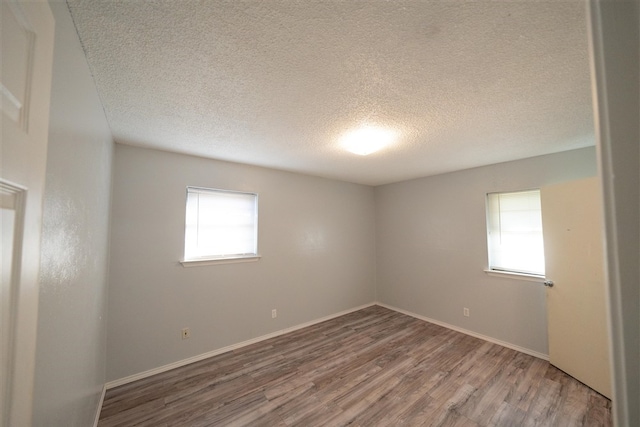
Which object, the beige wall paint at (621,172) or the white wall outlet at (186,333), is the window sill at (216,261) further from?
the beige wall paint at (621,172)

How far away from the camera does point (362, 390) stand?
2.12m

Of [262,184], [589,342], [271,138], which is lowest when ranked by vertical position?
[589,342]

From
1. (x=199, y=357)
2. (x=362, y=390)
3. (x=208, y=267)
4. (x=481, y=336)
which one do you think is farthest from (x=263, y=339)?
(x=481, y=336)

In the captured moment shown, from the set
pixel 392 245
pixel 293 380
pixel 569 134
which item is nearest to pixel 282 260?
pixel 293 380

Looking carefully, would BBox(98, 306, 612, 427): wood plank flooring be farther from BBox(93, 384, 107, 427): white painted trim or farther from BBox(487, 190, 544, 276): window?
BBox(487, 190, 544, 276): window

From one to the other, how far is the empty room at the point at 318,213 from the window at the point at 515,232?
0.09 feet

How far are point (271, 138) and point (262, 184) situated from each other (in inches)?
43.2

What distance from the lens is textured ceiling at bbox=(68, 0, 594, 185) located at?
98 cm

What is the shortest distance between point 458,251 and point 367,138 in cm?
236

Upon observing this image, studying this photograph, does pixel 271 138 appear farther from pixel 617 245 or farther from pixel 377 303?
pixel 377 303

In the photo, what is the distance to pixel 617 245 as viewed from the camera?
1.21 feet

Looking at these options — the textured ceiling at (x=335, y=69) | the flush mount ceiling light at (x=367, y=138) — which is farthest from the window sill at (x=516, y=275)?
the flush mount ceiling light at (x=367, y=138)

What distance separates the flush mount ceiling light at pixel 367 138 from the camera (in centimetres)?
204

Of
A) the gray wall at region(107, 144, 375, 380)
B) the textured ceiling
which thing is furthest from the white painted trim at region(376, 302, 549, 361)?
the textured ceiling
